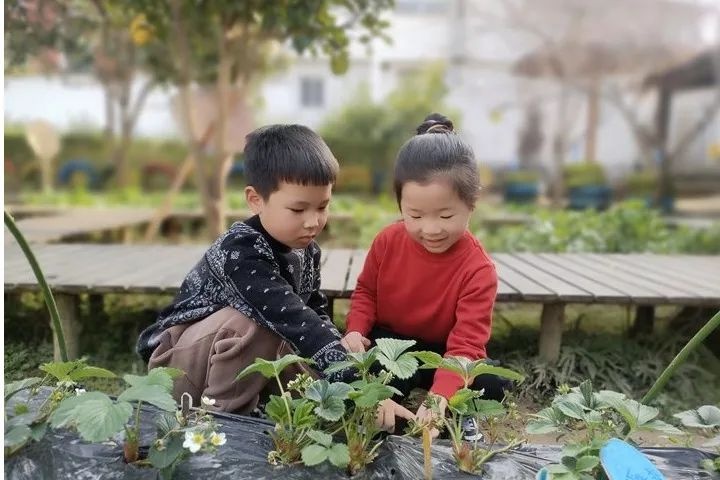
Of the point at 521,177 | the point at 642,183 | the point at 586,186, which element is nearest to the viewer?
the point at 586,186

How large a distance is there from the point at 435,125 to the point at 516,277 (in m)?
1.15

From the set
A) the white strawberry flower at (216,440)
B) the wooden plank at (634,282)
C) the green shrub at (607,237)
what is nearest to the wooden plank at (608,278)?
the wooden plank at (634,282)

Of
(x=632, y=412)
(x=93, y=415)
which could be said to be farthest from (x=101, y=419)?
Answer: (x=632, y=412)

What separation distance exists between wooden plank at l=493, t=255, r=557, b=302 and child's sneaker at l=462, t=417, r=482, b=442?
0.89m

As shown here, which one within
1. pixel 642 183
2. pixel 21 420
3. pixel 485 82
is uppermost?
pixel 485 82

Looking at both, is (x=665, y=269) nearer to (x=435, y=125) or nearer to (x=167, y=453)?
(x=435, y=125)

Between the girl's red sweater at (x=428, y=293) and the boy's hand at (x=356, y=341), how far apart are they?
0.25 feet

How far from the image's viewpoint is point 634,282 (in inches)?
115

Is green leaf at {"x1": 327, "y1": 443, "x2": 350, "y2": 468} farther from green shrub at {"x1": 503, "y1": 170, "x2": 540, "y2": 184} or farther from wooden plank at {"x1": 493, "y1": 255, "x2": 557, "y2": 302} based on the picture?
green shrub at {"x1": 503, "y1": 170, "x2": 540, "y2": 184}

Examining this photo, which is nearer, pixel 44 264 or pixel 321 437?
pixel 321 437

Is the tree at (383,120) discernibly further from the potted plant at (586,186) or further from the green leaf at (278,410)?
the green leaf at (278,410)

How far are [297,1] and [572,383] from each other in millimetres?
2407

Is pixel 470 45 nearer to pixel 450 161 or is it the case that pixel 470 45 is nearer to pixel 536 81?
pixel 536 81

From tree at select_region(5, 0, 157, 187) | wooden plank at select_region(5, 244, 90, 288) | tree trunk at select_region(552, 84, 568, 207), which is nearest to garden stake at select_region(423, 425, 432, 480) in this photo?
wooden plank at select_region(5, 244, 90, 288)
